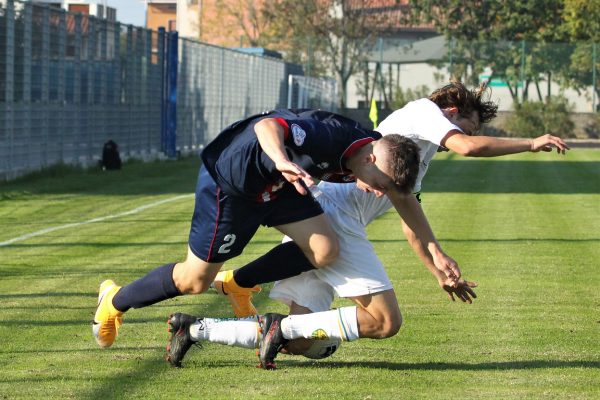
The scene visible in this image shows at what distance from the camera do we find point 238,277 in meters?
7.05

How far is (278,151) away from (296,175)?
23 centimetres

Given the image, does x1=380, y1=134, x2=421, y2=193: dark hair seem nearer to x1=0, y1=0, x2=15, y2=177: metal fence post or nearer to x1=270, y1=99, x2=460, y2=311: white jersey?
x1=270, y1=99, x2=460, y2=311: white jersey

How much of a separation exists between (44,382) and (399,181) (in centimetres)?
191

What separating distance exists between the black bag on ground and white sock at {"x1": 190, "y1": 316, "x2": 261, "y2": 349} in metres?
18.9

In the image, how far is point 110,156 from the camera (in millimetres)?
25344

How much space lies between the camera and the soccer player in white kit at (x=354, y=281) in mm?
6457

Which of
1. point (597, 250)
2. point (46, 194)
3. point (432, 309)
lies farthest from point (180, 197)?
point (432, 309)

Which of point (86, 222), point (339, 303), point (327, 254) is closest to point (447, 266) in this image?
point (327, 254)

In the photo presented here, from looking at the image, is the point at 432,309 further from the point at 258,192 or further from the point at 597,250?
the point at 597,250

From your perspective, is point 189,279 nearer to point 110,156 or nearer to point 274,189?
point 274,189

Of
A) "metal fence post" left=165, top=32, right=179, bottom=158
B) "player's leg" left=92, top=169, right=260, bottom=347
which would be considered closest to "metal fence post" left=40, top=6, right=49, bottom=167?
"metal fence post" left=165, top=32, right=179, bottom=158

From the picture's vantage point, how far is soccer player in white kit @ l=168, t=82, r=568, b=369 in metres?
6.46

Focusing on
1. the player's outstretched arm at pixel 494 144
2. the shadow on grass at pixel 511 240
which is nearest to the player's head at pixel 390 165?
the player's outstretched arm at pixel 494 144

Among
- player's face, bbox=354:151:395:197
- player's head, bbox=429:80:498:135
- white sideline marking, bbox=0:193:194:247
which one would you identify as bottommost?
white sideline marking, bbox=0:193:194:247
